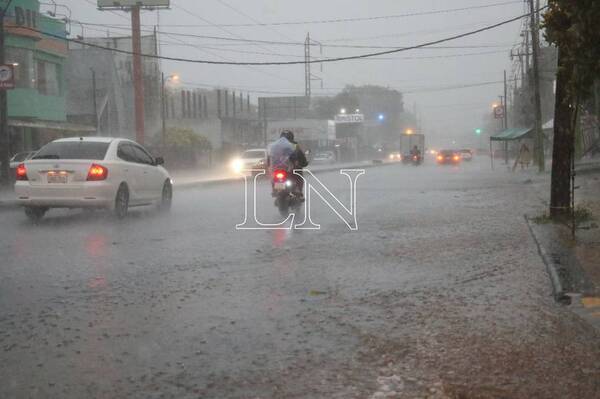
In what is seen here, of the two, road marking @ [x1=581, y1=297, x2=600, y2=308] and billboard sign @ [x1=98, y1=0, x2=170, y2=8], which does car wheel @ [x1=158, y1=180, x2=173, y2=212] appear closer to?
road marking @ [x1=581, y1=297, x2=600, y2=308]

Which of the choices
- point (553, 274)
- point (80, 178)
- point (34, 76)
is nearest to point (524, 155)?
point (34, 76)

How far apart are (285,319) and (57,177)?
8.36 metres

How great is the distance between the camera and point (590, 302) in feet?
20.5

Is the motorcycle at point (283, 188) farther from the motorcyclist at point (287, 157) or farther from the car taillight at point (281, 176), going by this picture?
the motorcyclist at point (287, 157)

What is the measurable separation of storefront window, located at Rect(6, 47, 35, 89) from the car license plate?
890 inches

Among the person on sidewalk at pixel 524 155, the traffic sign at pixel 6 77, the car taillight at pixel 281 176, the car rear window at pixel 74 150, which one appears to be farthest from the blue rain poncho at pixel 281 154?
the person on sidewalk at pixel 524 155

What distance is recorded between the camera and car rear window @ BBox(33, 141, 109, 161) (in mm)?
13477

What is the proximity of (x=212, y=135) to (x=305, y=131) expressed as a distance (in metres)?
15.5

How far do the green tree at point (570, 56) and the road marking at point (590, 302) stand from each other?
102 inches

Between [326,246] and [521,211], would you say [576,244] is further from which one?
[521,211]

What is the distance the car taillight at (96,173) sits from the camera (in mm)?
13062

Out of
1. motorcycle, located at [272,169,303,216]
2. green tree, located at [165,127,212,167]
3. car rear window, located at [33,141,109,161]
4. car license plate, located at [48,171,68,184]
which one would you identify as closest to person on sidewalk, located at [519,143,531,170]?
green tree, located at [165,127,212,167]

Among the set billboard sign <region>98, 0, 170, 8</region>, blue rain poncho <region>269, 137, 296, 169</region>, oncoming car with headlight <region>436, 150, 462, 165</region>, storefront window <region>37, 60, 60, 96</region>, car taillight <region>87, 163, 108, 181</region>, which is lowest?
oncoming car with headlight <region>436, 150, 462, 165</region>

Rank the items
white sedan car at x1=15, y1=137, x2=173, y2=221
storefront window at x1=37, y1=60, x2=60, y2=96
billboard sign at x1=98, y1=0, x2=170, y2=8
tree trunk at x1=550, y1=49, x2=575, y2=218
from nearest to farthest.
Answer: tree trunk at x1=550, y1=49, x2=575, y2=218 → white sedan car at x1=15, y1=137, x2=173, y2=221 → storefront window at x1=37, y1=60, x2=60, y2=96 → billboard sign at x1=98, y1=0, x2=170, y2=8
